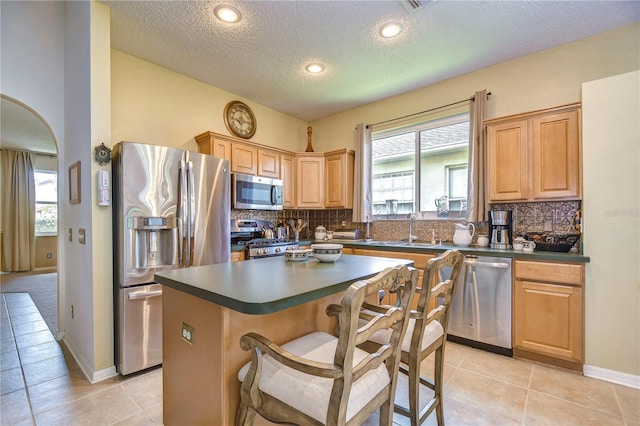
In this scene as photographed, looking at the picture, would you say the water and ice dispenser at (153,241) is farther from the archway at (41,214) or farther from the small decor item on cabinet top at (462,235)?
the small decor item on cabinet top at (462,235)

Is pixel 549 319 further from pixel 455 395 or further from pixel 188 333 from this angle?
pixel 188 333

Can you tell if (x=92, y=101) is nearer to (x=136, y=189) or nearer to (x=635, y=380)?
(x=136, y=189)

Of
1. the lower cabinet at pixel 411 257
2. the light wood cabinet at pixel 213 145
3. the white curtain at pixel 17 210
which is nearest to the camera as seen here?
the lower cabinet at pixel 411 257

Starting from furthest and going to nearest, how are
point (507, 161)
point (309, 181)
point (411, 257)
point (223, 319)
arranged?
point (309, 181), point (411, 257), point (507, 161), point (223, 319)

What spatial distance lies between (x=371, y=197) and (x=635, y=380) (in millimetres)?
3054

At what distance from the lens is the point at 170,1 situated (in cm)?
227

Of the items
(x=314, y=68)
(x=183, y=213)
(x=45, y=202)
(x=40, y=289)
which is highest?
(x=314, y=68)

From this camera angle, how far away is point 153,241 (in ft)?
7.93

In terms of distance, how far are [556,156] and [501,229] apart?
0.81m

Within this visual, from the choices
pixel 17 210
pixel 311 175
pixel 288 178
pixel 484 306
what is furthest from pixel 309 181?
pixel 17 210

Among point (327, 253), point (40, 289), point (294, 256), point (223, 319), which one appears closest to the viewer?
point (223, 319)

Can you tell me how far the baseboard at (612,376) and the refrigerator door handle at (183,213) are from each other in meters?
3.44

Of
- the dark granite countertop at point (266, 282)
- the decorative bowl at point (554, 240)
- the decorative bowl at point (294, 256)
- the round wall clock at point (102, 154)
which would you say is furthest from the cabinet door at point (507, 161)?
the round wall clock at point (102, 154)

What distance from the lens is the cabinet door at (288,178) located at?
4.28 meters
